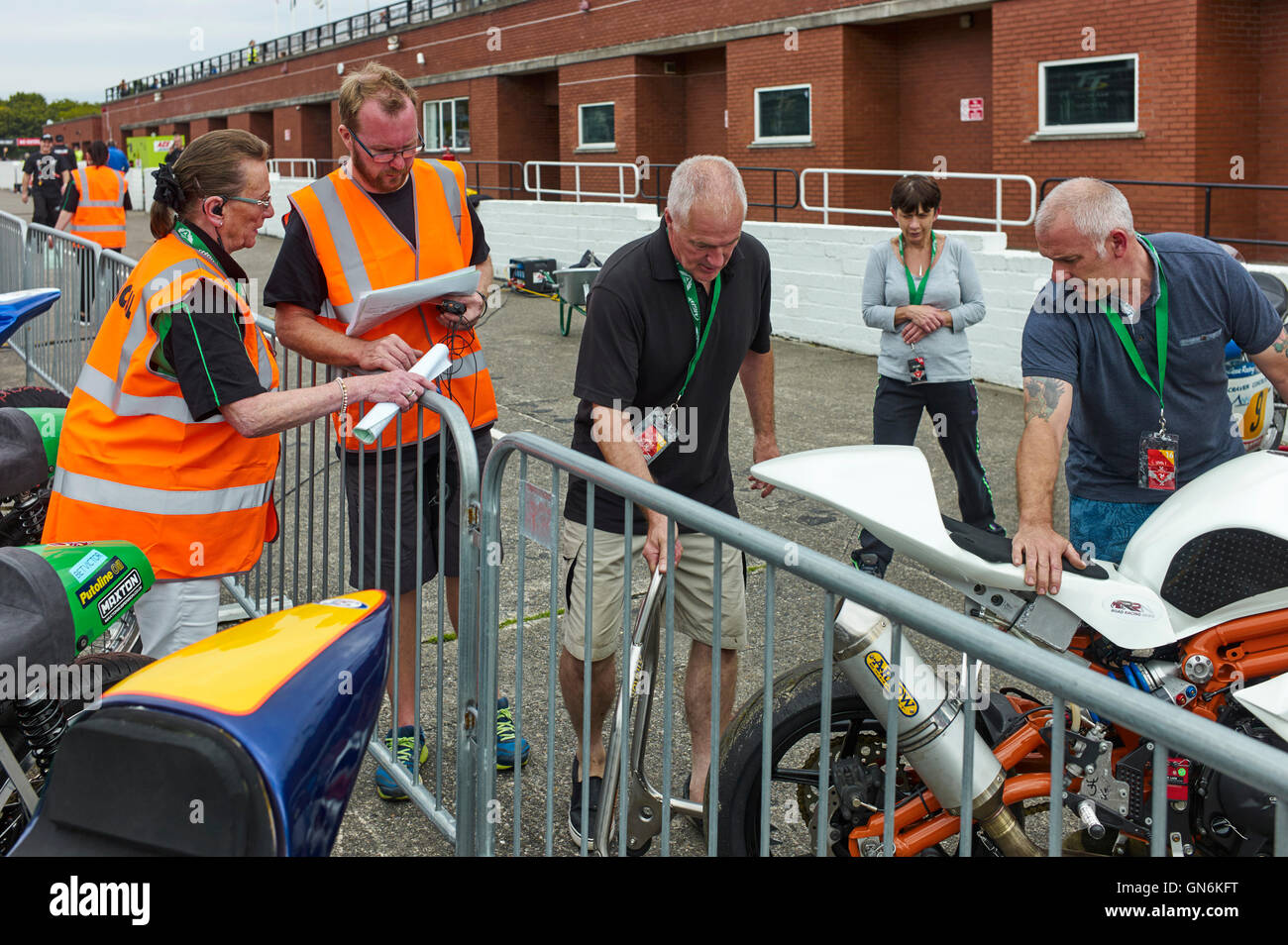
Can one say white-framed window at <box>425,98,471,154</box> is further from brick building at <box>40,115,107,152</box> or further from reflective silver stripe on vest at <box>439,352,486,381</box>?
brick building at <box>40,115,107,152</box>

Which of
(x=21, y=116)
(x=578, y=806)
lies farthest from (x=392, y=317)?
(x=21, y=116)

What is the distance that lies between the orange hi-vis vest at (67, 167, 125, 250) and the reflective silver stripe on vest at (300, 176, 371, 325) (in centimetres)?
1194

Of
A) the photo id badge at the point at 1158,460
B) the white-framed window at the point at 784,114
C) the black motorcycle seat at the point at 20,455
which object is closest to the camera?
the photo id badge at the point at 1158,460

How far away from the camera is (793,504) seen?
7395 millimetres

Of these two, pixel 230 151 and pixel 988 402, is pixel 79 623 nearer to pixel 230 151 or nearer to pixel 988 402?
pixel 230 151

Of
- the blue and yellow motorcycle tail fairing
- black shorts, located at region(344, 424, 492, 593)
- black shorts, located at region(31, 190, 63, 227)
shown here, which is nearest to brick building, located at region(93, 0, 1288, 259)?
black shorts, located at region(31, 190, 63, 227)

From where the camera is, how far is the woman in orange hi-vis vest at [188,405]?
326 centimetres

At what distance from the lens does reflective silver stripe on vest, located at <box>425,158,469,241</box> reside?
417cm

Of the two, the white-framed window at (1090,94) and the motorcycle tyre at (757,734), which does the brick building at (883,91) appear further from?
the motorcycle tyre at (757,734)

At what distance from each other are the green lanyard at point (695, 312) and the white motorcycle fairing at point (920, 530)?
2.21 ft

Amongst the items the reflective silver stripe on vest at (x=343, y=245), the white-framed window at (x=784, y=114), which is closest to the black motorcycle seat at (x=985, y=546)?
the reflective silver stripe on vest at (x=343, y=245)

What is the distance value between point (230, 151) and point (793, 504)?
461 centimetres

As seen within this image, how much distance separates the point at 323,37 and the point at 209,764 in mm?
44174

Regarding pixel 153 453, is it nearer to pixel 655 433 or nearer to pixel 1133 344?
pixel 655 433
